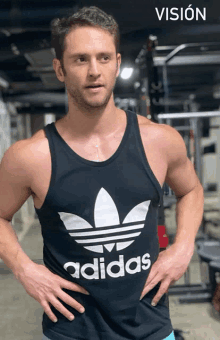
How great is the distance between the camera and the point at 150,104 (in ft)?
6.68

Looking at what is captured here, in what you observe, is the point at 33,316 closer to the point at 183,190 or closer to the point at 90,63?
the point at 183,190

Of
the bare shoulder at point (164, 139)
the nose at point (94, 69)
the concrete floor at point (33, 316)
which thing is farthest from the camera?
the concrete floor at point (33, 316)

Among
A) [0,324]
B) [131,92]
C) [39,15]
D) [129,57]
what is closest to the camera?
[39,15]

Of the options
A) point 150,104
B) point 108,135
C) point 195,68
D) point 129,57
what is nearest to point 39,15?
point 150,104

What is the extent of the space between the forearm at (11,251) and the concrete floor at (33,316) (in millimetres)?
1364

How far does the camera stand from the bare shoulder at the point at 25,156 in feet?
3.20

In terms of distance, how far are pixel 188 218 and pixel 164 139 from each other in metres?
0.26

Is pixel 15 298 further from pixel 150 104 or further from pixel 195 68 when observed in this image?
pixel 195 68

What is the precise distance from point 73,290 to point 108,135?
16.7 inches

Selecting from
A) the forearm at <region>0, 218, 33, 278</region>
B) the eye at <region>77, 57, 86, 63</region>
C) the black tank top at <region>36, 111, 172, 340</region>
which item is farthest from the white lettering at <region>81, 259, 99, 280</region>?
the eye at <region>77, 57, 86, 63</region>

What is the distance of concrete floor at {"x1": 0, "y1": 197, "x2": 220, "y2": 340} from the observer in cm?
252

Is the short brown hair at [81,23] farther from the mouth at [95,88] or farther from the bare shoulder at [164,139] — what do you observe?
the bare shoulder at [164,139]

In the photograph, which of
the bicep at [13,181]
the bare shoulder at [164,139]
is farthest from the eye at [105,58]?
the bicep at [13,181]

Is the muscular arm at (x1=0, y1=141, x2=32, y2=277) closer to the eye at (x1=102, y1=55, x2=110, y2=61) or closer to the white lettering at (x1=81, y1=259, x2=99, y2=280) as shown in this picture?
the white lettering at (x1=81, y1=259, x2=99, y2=280)
